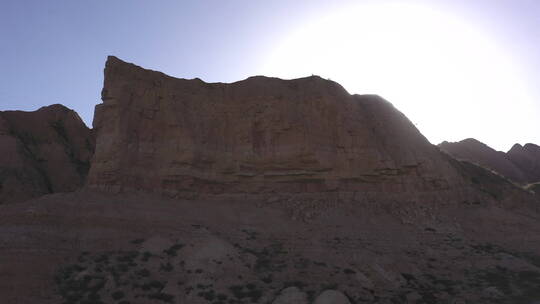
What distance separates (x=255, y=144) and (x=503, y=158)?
49116 millimetres

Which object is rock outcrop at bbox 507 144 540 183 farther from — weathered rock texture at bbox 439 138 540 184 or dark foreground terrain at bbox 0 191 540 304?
dark foreground terrain at bbox 0 191 540 304

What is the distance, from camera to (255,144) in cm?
2873

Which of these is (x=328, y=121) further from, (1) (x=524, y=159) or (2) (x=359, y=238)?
(1) (x=524, y=159)

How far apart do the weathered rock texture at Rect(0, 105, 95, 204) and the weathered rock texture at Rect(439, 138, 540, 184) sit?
149 ft

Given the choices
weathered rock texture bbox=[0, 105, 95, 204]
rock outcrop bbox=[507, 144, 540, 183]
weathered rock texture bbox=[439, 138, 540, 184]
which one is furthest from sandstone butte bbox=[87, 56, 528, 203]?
rock outcrop bbox=[507, 144, 540, 183]

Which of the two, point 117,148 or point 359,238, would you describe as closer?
point 359,238

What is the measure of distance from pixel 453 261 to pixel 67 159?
116ft

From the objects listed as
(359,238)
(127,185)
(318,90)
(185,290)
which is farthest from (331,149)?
(185,290)

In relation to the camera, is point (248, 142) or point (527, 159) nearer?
point (248, 142)

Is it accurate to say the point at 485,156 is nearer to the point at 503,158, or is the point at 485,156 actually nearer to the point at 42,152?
the point at 503,158

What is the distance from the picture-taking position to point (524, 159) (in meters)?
64.6

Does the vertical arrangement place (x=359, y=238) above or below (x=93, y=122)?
below

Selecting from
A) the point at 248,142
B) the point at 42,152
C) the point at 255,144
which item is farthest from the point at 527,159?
the point at 42,152

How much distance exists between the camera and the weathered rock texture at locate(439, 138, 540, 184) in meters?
55.6
